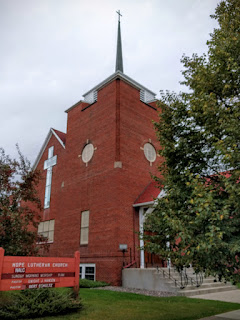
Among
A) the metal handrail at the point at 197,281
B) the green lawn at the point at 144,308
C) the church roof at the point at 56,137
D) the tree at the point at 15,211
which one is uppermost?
the church roof at the point at 56,137

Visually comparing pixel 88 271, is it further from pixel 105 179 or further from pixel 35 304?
pixel 35 304

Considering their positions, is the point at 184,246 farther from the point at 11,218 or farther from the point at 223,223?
the point at 11,218

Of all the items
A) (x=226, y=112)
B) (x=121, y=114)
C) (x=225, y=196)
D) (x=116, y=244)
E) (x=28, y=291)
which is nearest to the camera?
(x=225, y=196)

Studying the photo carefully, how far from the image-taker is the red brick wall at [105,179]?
15.6 metres

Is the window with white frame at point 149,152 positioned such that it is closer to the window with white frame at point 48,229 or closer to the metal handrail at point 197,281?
the metal handrail at point 197,281

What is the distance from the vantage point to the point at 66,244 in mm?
18406

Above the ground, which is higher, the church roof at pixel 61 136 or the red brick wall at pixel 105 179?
the church roof at pixel 61 136

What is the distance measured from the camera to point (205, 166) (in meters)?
6.98

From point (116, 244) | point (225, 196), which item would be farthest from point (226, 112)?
point (116, 244)

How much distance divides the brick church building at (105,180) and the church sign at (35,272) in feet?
23.2

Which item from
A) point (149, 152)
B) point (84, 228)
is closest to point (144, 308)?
point (84, 228)

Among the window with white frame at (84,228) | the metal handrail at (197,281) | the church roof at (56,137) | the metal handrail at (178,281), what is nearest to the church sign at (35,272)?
the metal handrail at (178,281)

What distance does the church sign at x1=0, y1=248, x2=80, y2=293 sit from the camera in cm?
679

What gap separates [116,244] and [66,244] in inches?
195
